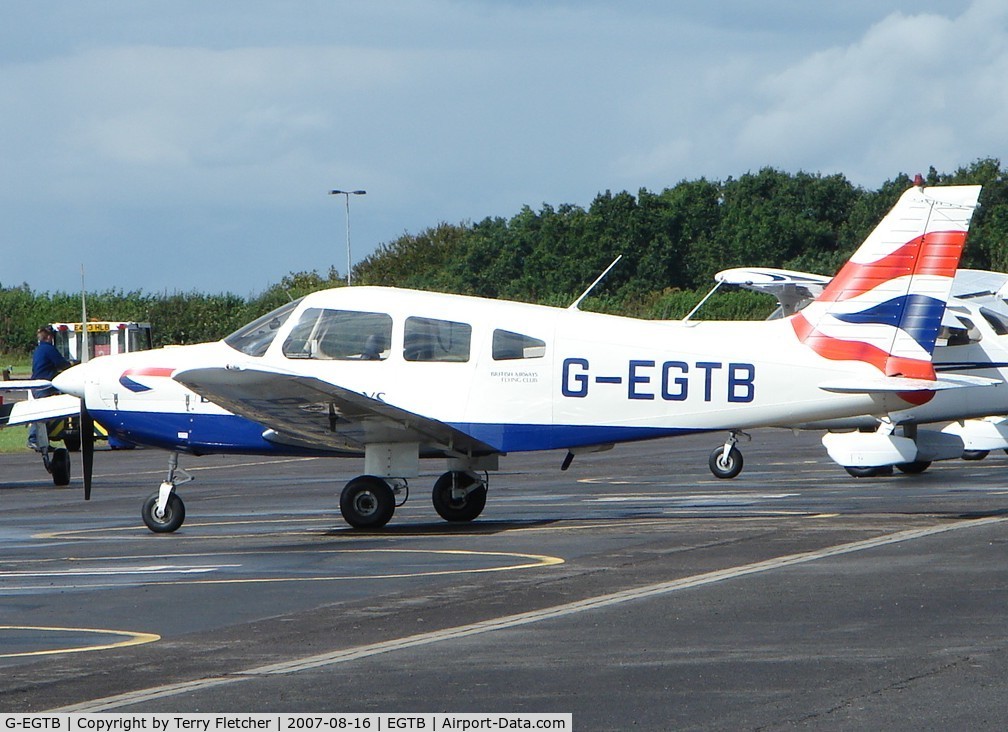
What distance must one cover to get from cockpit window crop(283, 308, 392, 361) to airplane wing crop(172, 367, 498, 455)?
2.31ft

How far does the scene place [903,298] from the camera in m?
14.6

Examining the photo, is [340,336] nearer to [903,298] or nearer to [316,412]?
[316,412]

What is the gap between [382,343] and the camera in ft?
47.9

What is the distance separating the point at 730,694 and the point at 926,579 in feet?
13.1

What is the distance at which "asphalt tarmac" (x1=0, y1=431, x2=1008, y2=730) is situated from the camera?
6859 millimetres

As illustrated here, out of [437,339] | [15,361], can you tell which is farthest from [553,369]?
[15,361]

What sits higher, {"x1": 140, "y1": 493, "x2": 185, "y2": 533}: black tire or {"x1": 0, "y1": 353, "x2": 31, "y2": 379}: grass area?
{"x1": 0, "y1": 353, "x2": 31, "y2": 379}: grass area

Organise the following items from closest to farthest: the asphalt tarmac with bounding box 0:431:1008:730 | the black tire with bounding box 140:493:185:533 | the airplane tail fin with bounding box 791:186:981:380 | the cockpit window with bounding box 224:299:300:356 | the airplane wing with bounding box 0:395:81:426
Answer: the asphalt tarmac with bounding box 0:431:1008:730 < the airplane tail fin with bounding box 791:186:981:380 < the cockpit window with bounding box 224:299:300:356 < the black tire with bounding box 140:493:185:533 < the airplane wing with bounding box 0:395:81:426

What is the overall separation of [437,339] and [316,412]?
1408mm

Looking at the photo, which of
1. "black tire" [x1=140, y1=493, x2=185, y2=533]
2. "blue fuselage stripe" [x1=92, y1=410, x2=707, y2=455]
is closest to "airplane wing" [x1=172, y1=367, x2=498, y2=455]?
"blue fuselage stripe" [x1=92, y1=410, x2=707, y2=455]

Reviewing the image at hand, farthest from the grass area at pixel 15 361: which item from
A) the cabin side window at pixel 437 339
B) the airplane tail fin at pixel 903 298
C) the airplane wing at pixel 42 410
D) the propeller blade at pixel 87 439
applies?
the airplane tail fin at pixel 903 298

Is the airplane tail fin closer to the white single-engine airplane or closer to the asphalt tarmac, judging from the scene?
the white single-engine airplane

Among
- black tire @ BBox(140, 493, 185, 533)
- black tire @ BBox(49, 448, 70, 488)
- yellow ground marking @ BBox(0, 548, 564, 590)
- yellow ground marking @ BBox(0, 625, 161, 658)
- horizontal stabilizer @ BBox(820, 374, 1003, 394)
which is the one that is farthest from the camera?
black tire @ BBox(49, 448, 70, 488)

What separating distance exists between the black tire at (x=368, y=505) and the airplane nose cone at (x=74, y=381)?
3008mm
